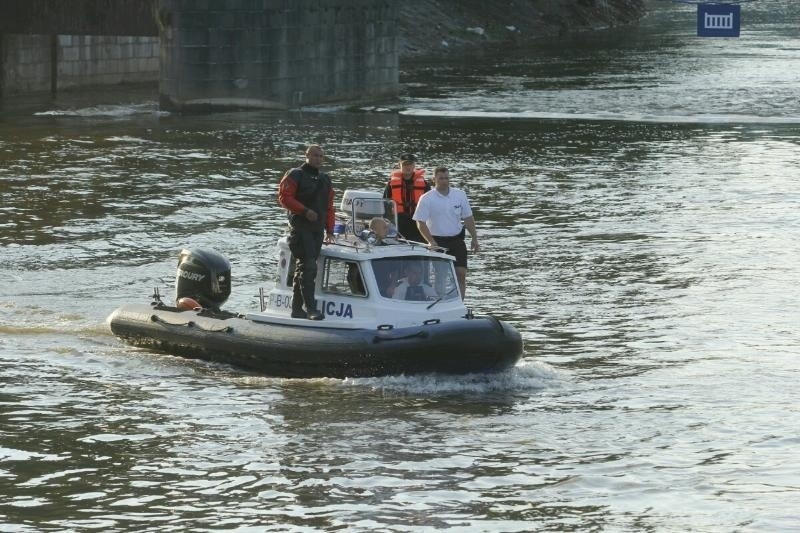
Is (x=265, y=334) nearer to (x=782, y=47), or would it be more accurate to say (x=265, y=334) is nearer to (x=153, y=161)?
(x=153, y=161)

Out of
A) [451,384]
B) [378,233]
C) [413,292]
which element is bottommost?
[451,384]

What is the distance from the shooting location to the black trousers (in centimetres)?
1755

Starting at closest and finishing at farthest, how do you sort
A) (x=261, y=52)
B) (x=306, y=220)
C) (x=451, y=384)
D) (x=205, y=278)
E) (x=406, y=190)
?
(x=451, y=384), (x=306, y=220), (x=205, y=278), (x=406, y=190), (x=261, y=52)

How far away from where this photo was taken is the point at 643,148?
135ft

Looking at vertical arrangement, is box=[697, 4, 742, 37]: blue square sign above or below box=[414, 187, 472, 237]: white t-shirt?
above

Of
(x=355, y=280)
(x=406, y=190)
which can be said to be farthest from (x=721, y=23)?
(x=355, y=280)

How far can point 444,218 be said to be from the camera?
63.0ft

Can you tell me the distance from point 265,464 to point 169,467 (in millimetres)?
926

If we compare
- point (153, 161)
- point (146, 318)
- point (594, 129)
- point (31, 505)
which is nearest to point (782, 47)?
point (594, 129)

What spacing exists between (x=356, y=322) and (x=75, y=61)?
4263 cm

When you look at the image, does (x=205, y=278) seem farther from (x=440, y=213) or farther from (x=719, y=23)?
(x=719, y=23)

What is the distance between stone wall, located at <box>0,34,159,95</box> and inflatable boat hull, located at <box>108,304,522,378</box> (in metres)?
38.2

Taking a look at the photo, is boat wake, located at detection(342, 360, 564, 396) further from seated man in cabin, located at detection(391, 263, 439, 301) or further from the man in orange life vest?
the man in orange life vest

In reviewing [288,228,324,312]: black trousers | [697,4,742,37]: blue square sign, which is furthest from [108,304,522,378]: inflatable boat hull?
[697,4,742,37]: blue square sign
